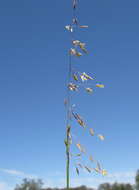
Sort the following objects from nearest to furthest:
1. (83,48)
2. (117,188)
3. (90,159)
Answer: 1. (90,159)
2. (83,48)
3. (117,188)

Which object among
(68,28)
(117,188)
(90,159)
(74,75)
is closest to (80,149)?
(90,159)

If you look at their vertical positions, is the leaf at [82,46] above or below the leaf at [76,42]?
below

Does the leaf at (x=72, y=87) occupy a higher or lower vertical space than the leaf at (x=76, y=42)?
lower

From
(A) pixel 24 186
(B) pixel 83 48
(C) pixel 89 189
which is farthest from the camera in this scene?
(C) pixel 89 189

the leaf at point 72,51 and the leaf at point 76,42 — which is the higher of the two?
the leaf at point 76,42

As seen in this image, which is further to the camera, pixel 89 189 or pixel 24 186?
pixel 89 189

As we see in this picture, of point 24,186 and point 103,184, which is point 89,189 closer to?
point 103,184

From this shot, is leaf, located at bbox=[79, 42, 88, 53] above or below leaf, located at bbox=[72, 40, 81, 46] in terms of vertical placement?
below

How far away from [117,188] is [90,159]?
13599cm

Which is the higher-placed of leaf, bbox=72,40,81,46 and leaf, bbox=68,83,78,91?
leaf, bbox=72,40,81,46

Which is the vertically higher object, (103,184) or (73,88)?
(103,184)

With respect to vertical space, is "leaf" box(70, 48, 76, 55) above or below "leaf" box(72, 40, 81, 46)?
below

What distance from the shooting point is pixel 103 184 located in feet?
527

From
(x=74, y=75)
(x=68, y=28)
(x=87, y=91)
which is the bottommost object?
(x=87, y=91)
